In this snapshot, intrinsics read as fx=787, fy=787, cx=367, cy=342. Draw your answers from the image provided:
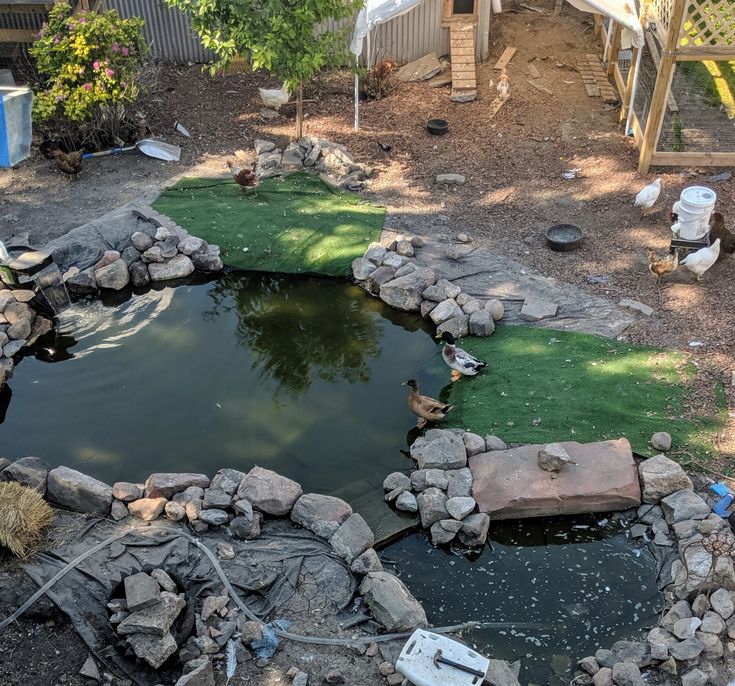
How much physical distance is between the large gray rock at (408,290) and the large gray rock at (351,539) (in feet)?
11.2

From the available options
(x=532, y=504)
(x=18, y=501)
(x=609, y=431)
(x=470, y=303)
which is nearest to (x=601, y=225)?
(x=470, y=303)

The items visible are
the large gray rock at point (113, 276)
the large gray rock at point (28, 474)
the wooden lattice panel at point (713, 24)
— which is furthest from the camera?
the wooden lattice panel at point (713, 24)

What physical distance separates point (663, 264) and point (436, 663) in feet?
18.7

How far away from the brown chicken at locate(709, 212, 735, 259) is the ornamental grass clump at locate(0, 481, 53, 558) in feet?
25.8

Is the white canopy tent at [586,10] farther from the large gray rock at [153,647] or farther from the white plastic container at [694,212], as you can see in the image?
the large gray rock at [153,647]

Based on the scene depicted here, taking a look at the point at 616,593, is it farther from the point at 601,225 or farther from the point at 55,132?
the point at 55,132

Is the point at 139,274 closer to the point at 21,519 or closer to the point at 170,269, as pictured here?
the point at 170,269

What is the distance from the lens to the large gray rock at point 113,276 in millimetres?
9805

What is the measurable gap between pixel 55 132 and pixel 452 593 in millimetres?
9736

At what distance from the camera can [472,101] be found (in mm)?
13680

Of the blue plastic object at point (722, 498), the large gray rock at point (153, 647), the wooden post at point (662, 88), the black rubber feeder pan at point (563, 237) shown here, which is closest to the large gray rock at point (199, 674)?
the large gray rock at point (153, 647)

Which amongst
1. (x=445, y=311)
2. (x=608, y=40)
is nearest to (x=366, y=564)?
(x=445, y=311)

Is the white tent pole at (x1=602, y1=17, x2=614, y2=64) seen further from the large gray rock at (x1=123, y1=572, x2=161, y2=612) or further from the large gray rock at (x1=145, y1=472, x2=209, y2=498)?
the large gray rock at (x1=123, y1=572, x2=161, y2=612)

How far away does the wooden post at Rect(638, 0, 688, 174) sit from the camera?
1034 cm
